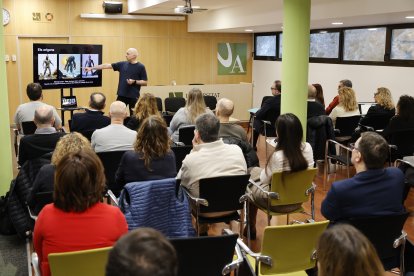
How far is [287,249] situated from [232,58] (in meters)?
11.1

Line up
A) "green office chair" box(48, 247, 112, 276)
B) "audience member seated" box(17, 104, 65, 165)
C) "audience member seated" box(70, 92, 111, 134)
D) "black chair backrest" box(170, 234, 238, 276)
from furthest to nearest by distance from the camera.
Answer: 1. "audience member seated" box(70, 92, 111, 134)
2. "audience member seated" box(17, 104, 65, 165)
3. "black chair backrest" box(170, 234, 238, 276)
4. "green office chair" box(48, 247, 112, 276)

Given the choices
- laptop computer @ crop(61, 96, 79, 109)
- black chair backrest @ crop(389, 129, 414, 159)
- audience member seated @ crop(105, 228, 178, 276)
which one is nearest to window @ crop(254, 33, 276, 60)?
laptop computer @ crop(61, 96, 79, 109)

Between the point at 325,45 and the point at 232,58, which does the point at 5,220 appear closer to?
the point at 325,45

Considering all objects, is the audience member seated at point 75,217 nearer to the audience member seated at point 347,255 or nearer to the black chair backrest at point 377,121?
the audience member seated at point 347,255

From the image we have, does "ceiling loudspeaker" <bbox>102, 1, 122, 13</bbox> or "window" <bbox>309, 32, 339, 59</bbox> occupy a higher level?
"ceiling loudspeaker" <bbox>102, 1, 122, 13</bbox>

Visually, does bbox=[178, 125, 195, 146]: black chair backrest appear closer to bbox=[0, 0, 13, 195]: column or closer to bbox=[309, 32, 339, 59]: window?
bbox=[0, 0, 13, 195]: column

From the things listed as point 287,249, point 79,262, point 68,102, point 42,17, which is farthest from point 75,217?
point 42,17

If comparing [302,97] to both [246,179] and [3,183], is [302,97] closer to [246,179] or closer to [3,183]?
[246,179]

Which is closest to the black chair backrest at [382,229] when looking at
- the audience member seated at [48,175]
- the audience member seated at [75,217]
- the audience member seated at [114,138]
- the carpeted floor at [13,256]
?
the audience member seated at [75,217]

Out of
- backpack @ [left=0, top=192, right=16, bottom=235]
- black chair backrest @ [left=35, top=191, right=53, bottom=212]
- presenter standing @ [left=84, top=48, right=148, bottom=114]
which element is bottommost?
backpack @ [left=0, top=192, right=16, bottom=235]

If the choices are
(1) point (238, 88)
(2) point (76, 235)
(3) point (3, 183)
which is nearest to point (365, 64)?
(1) point (238, 88)

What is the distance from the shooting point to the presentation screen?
8.27 m

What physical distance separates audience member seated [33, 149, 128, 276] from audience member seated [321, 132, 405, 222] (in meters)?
1.38

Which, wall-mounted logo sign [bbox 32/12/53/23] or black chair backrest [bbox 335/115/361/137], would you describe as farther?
wall-mounted logo sign [bbox 32/12/53/23]
